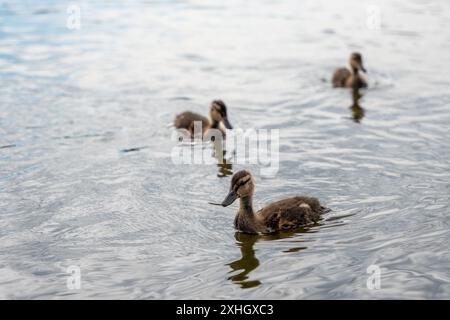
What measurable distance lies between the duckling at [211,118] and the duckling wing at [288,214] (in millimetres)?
3380

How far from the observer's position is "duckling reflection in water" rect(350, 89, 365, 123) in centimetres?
1185

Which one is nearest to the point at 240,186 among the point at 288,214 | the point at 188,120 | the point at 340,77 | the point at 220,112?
the point at 288,214

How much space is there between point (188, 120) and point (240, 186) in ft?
12.4

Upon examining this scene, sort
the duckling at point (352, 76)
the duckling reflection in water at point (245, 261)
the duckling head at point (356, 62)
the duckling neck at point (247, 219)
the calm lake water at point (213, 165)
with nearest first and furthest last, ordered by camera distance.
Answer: the duckling reflection in water at point (245, 261), the calm lake water at point (213, 165), the duckling neck at point (247, 219), the duckling at point (352, 76), the duckling head at point (356, 62)

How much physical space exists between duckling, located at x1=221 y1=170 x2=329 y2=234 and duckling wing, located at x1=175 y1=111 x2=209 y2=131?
12.1ft

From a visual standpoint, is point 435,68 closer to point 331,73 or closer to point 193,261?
point 331,73

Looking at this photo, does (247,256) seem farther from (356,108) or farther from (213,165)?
(356,108)

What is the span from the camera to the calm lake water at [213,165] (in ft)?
23.1

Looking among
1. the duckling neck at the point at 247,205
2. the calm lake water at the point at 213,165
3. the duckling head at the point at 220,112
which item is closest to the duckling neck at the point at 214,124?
the duckling head at the point at 220,112

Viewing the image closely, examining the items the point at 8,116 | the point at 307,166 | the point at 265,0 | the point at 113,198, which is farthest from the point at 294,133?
the point at 265,0

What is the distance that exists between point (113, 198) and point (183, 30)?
9554 mm

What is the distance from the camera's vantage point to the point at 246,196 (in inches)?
307

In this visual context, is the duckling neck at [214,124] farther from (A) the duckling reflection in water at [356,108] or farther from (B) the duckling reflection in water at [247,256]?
(B) the duckling reflection in water at [247,256]

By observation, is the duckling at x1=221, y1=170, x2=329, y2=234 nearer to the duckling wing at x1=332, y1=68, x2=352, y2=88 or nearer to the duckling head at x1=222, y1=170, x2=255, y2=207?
the duckling head at x1=222, y1=170, x2=255, y2=207
